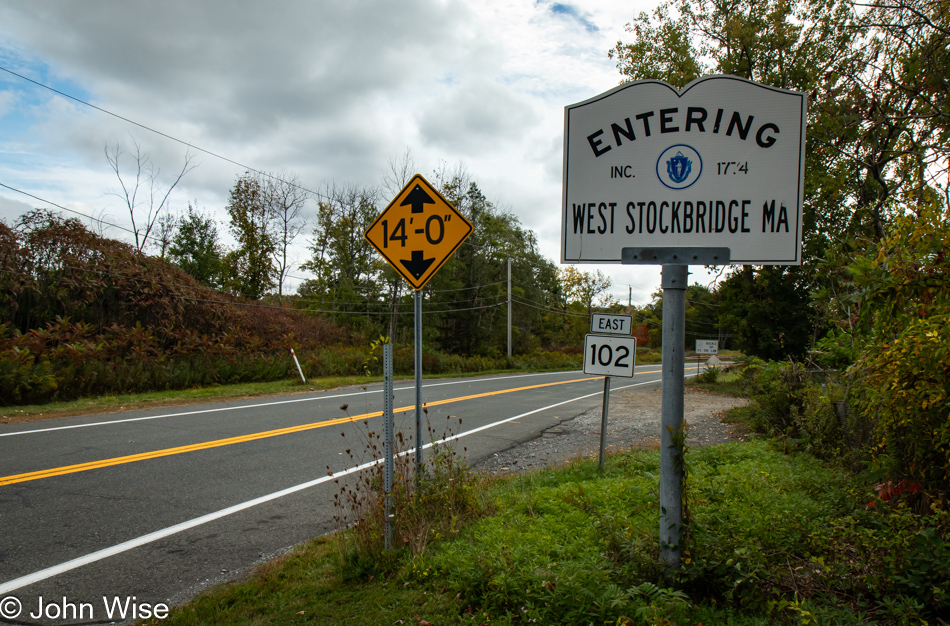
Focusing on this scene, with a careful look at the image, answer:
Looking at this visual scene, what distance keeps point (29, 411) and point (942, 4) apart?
16088 mm

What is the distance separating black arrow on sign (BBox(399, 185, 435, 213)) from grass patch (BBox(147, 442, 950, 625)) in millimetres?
2657

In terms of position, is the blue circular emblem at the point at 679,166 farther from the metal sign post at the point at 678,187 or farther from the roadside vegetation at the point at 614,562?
the roadside vegetation at the point at 614,562

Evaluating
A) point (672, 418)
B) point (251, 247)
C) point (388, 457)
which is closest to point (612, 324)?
point (388, 457)

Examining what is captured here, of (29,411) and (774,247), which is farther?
(29,411)

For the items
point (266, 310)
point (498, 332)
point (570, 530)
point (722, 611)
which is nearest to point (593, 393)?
point (266, 310)

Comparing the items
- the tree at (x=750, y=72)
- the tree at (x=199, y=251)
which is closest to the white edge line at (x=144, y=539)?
the tree at (x=750, y=72)

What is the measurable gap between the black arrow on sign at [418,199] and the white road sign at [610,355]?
3.30m

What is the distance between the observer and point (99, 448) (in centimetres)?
830

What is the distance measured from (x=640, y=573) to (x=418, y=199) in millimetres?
3265

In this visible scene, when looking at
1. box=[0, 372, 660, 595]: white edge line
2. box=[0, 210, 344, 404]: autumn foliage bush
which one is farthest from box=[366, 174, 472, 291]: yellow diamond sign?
box=[0, 210, 344, 404]: autumn foliage bush

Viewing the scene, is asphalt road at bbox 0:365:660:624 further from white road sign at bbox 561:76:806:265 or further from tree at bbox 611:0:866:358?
tree at bbox 611:0:866:358

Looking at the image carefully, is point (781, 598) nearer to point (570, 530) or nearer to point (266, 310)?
point (570, 530)

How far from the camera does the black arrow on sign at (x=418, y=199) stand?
4.78m

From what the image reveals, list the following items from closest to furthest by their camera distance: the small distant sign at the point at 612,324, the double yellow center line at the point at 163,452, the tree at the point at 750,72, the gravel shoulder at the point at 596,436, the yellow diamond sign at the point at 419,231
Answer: the yellow diamond sign at the point at 419,231
the double yellow center line at the point at 163,452
the small distant sign at the point at 612,324
the gravel shoulder at the point at 596,436
the tree at the point at 750,72
